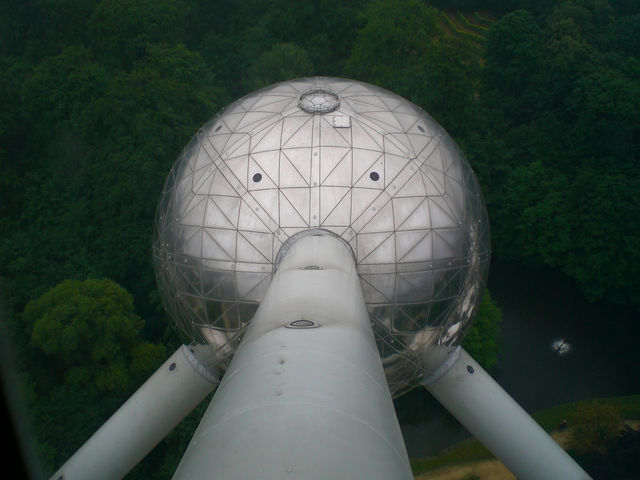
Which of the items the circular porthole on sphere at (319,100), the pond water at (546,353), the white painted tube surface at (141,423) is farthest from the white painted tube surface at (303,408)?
the pond water at (546,353)

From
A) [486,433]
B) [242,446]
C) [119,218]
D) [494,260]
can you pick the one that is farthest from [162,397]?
[494,260]

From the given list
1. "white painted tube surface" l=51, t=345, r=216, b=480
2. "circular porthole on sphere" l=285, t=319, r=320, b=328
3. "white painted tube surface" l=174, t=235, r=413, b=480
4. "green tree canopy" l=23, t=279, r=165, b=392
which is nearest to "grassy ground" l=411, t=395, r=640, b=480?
"green tree canopy" l=23, t=279, r=165, b=392

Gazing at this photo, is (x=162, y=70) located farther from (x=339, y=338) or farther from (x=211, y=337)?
(x=339, y=338)

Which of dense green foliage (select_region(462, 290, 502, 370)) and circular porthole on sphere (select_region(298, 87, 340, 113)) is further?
dense green foliage (select_region(462, 290, 502, 370))

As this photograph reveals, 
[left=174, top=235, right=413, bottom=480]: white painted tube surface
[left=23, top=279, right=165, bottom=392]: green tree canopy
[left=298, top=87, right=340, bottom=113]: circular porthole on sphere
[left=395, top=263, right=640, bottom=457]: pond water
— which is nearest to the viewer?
[left=174, top=235, right=413, bottom=480]: white painted tube surface

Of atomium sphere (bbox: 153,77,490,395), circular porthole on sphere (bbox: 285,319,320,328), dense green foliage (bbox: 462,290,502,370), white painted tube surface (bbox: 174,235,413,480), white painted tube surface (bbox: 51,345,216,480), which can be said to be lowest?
dense green foliage (bbox: 462,290,502,370)

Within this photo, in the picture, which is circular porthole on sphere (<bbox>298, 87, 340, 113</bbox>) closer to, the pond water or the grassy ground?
the grassy ground

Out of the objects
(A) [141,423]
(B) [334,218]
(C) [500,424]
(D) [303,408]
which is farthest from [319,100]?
(D) [303,408]

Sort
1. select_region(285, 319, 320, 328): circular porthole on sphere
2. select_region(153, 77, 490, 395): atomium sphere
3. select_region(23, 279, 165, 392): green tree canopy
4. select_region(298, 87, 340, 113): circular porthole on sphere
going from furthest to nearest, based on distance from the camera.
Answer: select_region(23, 279, 165, 392): green tree canopy < select_region(298, 87, 340, 113): circular porthole on sphere < select_region(153, 77, 490, 395): atomium sphere < select_region(285, 319, 320, 328): circular porthole on sphere
